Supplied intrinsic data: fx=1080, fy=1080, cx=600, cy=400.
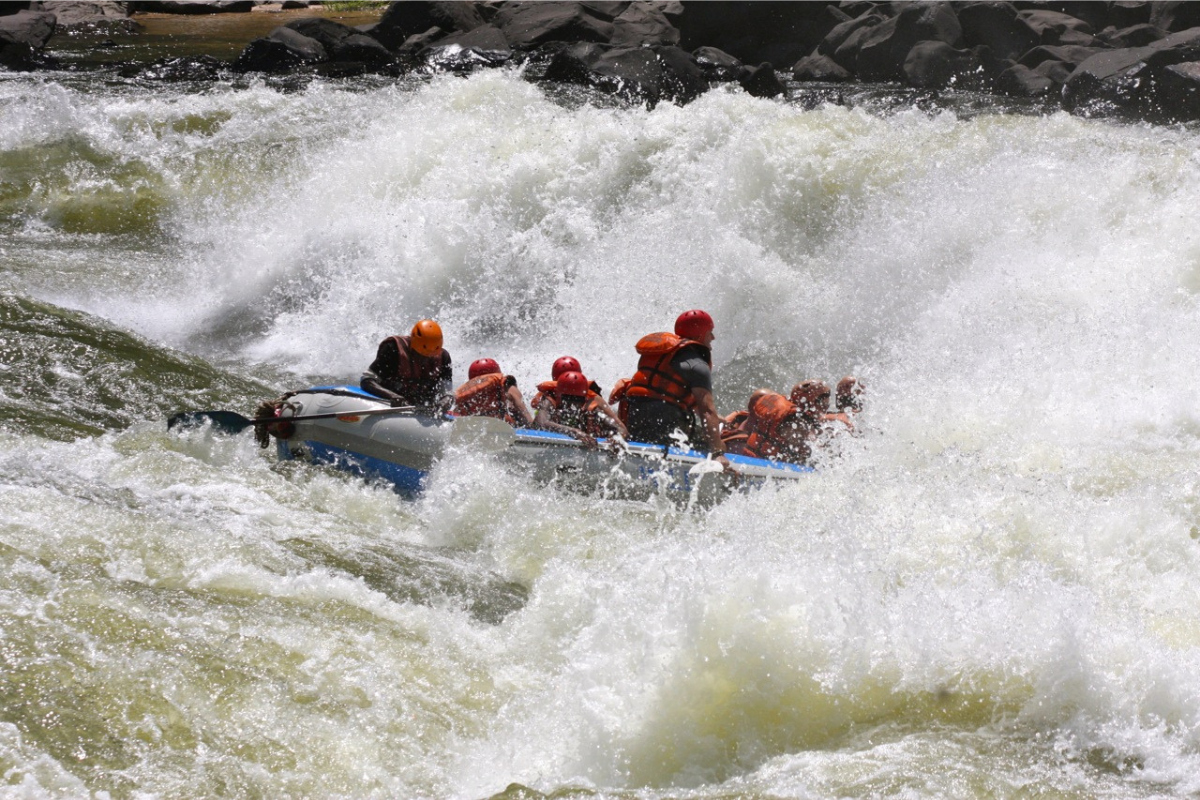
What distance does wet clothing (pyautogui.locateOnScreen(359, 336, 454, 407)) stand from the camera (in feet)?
24.5

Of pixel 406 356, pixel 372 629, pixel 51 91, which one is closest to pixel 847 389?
pixel 406 356

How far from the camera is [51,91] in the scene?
14406 millimetres

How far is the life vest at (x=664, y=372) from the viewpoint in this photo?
6.90 metres

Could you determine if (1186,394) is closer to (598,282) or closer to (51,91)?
(598,282)

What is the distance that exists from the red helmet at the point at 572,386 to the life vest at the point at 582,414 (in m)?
0.04

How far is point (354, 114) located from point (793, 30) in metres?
10.3

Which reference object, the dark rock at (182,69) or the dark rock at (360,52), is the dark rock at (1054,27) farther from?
the dark rock at (182,69)

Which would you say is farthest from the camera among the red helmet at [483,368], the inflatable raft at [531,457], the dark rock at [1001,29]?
the dark rock at [1001,29]

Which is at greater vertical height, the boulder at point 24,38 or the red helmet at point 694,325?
the red helmet at point 694,325

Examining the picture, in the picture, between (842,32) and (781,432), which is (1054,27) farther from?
(781,432)

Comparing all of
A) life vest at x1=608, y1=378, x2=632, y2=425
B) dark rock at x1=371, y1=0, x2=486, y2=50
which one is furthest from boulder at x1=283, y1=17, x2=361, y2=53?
life vest at x1=608, y1=378, x2=632, y2=425

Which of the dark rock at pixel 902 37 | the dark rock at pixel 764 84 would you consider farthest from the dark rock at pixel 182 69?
the dark rock at pixel 902 37

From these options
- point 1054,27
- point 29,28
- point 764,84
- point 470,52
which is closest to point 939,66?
point 1054,27

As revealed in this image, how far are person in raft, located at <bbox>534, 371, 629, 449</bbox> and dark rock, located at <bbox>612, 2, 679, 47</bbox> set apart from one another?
1386 centimetres
